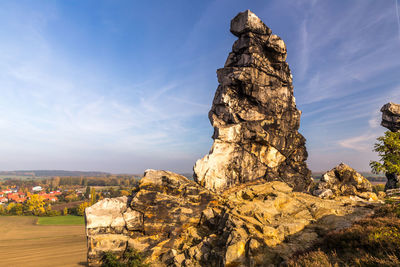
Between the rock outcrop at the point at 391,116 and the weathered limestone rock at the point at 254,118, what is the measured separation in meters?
23.6

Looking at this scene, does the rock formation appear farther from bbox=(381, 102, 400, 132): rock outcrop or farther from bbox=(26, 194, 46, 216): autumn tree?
bbox=(26, 194, 46, 216): autumn tree

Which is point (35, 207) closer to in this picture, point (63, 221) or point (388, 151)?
point (63, 221)

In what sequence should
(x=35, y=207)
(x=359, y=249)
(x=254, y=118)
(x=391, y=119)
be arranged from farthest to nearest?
(x=35, y=207) < (x=391, y=119) < (x=254, y=118) < (x=359, y=249)

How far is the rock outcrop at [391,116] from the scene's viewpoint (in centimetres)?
3688

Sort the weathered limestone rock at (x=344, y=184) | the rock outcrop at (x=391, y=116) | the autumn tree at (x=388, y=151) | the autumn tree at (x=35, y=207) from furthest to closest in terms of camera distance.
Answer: the autumn tree at (x=35, y=207) → the rock outcrop at (x=391, y=116) → the weathered limestone rock at (x=344, y=184) → the autumn tree at (x=388, y=151)

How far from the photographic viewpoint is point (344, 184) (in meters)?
27.5

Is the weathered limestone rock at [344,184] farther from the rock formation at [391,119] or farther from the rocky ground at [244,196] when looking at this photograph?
the rock formation at [391,119]

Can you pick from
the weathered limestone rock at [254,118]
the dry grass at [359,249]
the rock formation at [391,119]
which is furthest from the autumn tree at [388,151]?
the rock formation at [391,119]

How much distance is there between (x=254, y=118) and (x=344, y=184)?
1649cm

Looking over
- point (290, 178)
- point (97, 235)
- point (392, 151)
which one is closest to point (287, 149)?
point (290, 178)

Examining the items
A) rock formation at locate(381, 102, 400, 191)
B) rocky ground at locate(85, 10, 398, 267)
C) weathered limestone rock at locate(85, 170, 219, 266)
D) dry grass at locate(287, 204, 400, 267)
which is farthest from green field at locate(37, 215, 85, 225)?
rock formation at locate(381, 102, 400, 191)

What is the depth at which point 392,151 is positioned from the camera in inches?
512

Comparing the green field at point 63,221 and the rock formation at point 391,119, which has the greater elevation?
the rock formation at point 391,119

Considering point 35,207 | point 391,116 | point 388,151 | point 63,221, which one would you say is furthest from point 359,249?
point 35,207
